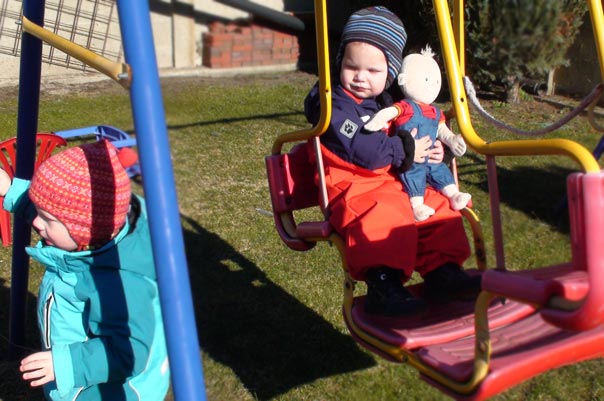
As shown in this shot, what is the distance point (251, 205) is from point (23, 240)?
193 cm

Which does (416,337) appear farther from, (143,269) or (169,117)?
(169,117)

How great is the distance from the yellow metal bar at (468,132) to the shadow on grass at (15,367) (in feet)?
6.24

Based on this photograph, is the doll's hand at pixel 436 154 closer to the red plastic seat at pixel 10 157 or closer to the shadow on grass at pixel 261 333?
the shadow on grass at pixel 261 333

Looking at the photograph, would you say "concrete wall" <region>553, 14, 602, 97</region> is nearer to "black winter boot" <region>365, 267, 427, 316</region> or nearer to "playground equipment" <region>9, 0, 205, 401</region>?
"black winter boot" <region>365, 267, 427, 316</region>

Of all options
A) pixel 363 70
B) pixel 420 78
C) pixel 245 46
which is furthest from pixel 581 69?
pixel 245 46

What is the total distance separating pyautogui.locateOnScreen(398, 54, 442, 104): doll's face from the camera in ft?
7.91

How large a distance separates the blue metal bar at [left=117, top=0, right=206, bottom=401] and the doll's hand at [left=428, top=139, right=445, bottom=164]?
114cm

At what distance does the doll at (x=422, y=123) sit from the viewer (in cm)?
241

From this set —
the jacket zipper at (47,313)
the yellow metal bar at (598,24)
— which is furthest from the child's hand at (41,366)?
the yellow metal bar at (598,24)

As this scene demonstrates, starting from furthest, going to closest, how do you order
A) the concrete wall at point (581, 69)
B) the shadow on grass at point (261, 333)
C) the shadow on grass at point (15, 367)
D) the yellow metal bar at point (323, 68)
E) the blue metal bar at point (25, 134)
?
the shadow on grass at point (261, 333) → the shadow on grass at point (15, 367) → the blue metal bar at point (25, 134) → the yellow metal bar at point (323, 68) → the concrete wall at point (581, 69)

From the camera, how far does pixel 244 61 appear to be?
232cm

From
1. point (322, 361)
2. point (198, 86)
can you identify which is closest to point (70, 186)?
point (198, 86)

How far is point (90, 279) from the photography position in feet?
6.58

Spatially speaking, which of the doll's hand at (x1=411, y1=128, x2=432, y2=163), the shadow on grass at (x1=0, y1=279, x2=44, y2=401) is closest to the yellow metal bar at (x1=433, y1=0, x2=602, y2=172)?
the doll's hand at (x1=411, y1=128, x2=432, y2=163)
